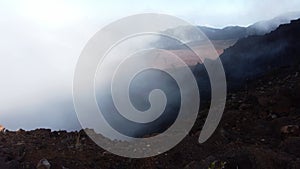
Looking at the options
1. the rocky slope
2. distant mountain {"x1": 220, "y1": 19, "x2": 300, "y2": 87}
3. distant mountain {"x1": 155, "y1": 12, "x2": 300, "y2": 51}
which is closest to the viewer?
the rocky slope

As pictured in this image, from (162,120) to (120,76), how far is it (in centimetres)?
449

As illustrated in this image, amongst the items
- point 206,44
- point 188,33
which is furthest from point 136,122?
point 188,33

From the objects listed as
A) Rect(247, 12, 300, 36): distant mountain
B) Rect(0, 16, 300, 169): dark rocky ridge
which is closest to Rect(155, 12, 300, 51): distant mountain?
Rect(247, 12, 300, 36): distant mountain

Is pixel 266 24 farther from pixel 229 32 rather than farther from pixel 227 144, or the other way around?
pixel 227 144

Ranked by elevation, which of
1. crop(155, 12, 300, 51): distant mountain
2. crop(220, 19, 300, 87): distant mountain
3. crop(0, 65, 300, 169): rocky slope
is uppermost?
crop(155, 12, 300, 51): distant mountain

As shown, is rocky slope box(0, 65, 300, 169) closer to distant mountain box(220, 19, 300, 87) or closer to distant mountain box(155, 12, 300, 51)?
distant mountain box(220, 19, 300, 87)

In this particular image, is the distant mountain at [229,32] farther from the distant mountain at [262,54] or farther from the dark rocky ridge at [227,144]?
the dark rocky ridge at [227,144]

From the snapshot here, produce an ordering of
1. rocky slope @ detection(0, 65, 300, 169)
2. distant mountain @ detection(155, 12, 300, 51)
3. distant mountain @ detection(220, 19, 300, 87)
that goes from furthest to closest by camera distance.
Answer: distant mountain @ detection(155, 12, 300, 51), distant mountain @ detection(220, 19, 300, 87), rocky slope @ detection(0, 65, 300, 169)

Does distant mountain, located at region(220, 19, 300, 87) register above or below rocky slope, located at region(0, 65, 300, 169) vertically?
above

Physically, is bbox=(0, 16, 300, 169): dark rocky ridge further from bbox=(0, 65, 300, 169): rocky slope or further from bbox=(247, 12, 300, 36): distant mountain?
bbox=(247, 12, 300, 36): distant mountain

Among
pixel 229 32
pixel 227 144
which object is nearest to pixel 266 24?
pixel 229 32

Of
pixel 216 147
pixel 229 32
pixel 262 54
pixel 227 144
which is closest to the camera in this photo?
pixel 216 147

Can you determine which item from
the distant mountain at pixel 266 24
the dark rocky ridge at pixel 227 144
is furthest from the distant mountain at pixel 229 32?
the dark rocky ridge at pixel 227 144

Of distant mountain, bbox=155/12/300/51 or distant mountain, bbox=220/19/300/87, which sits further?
distant mountain, bbox=155/12/300/51
